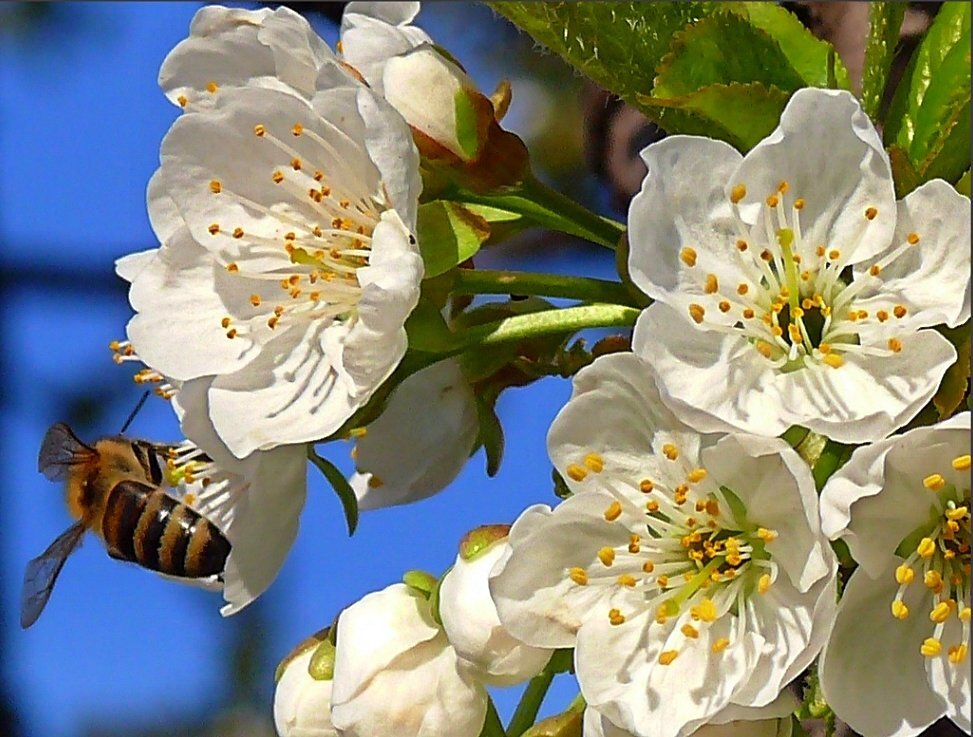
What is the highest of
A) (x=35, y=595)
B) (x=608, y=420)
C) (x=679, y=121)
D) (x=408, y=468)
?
(x=679, y=121)

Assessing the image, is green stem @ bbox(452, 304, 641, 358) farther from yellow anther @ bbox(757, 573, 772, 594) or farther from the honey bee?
the honey bee

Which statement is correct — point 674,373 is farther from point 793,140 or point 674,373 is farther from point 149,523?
point 149,523

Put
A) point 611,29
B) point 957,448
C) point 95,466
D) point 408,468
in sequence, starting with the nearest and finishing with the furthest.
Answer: point 957,448 → point 611,29 → point 408,468 → point 95,466

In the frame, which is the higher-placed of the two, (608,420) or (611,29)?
(611,29)

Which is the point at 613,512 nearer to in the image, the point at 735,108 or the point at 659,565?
the point at 659,565

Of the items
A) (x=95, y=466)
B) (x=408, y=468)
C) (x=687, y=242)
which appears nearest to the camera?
(x=687, y=242)

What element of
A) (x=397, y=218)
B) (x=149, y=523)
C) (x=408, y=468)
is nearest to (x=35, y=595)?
(x=149, y=523)
